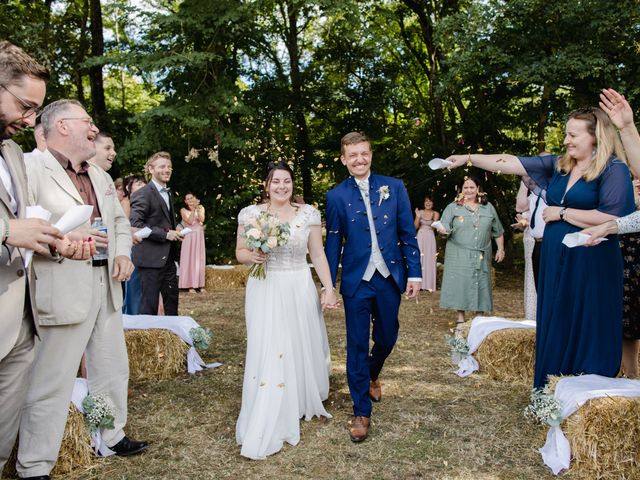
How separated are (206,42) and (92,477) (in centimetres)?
Result: 1096

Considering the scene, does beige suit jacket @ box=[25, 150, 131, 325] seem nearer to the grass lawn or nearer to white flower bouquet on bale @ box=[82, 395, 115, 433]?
white flower bouquet on bale @ box=[82, 395, 115, 433]

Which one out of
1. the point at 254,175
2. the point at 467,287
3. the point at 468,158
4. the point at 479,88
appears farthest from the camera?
the point at 254,175

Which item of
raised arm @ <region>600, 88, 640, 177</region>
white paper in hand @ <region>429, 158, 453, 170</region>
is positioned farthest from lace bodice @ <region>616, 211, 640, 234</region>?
white paper in hand @ <region>429, 158, 453, 170</region>

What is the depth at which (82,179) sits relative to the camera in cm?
381

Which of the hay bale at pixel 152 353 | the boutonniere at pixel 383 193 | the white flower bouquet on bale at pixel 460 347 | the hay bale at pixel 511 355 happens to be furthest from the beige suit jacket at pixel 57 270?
the hay bale at pixel 511 355

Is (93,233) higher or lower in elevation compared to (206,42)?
lower

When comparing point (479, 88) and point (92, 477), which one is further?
point (479, 88)

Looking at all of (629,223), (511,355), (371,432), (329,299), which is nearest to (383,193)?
(329,299)

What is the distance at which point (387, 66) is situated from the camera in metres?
16.4


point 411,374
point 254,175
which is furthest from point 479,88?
point 411,374

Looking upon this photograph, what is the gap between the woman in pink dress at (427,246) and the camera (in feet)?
38.8

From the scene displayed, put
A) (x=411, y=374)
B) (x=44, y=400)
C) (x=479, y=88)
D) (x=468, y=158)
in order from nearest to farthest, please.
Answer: (x=44, y=400) < (x=468, y=158) < (x=411, y=374) < (x=479, y=88)

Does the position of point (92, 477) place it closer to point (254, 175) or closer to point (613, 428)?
point (613, 428)

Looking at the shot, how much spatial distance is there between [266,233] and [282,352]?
36.2 inches
